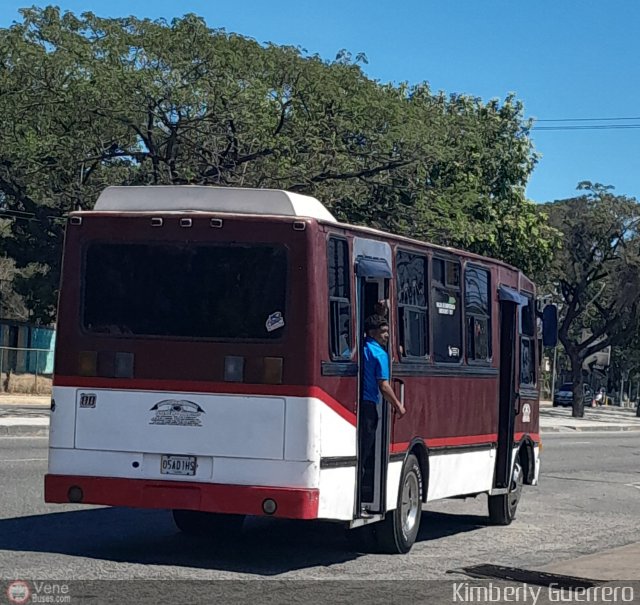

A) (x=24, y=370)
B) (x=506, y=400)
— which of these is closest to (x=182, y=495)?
(x=506, y=400)

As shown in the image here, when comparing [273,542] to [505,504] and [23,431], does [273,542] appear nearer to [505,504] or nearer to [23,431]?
[505,504]

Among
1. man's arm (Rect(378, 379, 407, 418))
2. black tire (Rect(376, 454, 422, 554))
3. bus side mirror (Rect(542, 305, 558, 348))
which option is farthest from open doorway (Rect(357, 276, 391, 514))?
bus side mirror (Rect(542, 305, 558, 348))

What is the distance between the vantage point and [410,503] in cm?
1129

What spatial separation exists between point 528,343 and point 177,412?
6183 mm

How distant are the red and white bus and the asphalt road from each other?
50 cm

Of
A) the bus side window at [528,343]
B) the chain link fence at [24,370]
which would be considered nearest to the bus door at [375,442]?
the bus side window at [528,343]

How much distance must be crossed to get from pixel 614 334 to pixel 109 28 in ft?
102

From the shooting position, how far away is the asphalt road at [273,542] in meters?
9.57

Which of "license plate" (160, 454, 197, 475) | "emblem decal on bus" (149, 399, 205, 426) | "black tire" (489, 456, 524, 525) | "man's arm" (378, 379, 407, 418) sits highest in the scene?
"man's arm" (378, 379, 407, 418)

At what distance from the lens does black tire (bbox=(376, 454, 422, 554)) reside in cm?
1086

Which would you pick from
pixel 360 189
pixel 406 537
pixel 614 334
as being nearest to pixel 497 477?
pixel 406 537

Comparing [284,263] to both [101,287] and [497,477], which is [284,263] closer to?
[101,287]

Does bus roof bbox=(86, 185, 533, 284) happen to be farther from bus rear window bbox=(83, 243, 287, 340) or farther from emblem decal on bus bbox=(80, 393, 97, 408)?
emblem decal on bus bbox=(80, 393, 97, 408)

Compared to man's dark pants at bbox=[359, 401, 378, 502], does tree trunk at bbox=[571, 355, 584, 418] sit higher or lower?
higher
